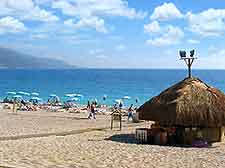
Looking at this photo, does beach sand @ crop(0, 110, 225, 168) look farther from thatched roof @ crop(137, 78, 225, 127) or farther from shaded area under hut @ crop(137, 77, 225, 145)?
thatched roof @ crop(137, 78, 225, 127)

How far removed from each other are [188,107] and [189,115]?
335 mm

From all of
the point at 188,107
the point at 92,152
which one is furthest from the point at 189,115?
the point at 92,152

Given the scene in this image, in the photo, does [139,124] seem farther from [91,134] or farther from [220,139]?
[220,139]

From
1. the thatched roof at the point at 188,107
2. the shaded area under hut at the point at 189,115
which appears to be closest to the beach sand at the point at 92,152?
the shaded area under hut at the point at 189,115

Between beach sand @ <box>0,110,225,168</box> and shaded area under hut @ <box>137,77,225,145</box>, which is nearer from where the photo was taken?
beach sand @ <box>0,110,225,168</box>

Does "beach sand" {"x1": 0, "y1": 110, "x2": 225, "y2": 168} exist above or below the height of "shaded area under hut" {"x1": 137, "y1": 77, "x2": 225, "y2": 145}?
below

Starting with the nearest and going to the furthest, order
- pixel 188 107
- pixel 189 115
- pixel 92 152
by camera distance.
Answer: pixel 92 152 < pixel 189 115 < pixel 188 107

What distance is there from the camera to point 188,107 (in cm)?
1881

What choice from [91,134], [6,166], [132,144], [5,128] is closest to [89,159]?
[6,166]

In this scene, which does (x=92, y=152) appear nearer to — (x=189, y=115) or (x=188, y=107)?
(x=189, y=115)

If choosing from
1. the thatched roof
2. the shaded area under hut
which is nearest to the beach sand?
the shaded area under hut

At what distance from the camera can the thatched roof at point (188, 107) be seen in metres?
18.7

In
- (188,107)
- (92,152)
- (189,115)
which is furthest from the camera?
(188,107)

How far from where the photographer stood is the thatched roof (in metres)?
18.7
